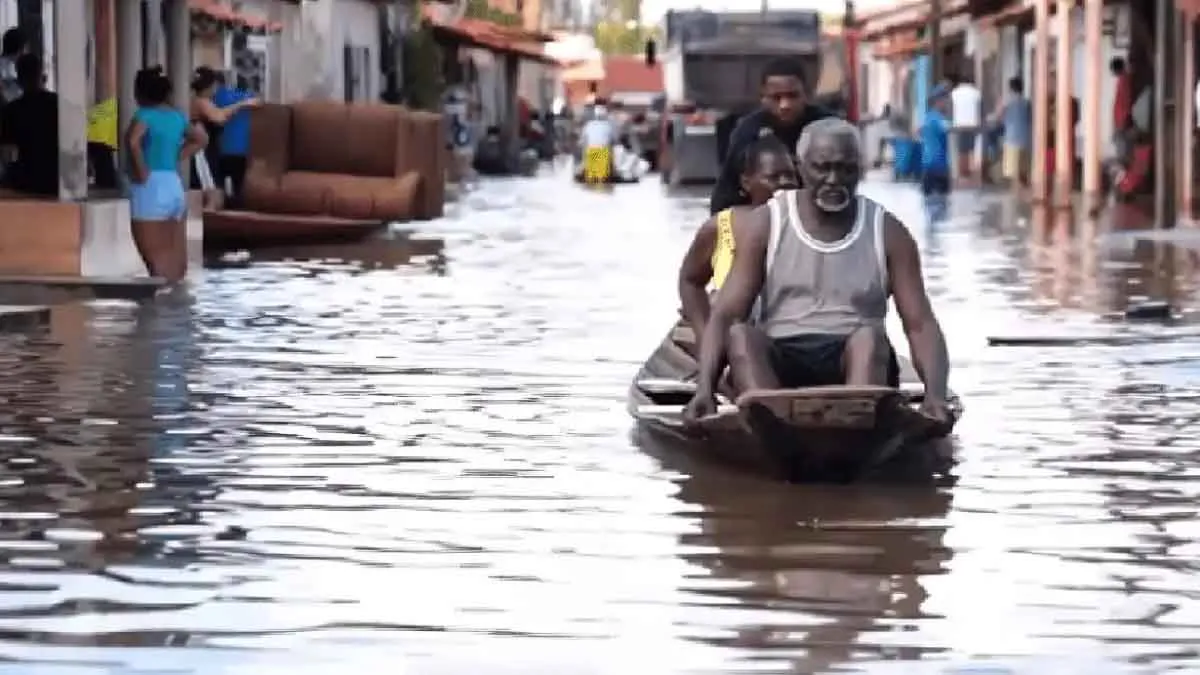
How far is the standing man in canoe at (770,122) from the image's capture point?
41.9 feet

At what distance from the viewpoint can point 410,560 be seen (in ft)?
28.1

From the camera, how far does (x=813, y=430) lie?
993cm

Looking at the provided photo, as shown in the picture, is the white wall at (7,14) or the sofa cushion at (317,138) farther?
the sofa cushion at (317,138)

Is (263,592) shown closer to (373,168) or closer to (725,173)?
(725,173)

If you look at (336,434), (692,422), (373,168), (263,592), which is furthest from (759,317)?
(373,168)

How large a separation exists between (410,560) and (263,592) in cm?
66

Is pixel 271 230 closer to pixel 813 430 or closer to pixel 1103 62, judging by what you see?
pixel 813 430

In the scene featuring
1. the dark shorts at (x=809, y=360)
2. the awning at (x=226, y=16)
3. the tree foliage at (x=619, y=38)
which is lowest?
the dark shorts at (x=809, y=360)

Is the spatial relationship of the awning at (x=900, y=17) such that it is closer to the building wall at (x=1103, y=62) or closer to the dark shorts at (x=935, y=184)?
the building wall at (x=1103, y=62)

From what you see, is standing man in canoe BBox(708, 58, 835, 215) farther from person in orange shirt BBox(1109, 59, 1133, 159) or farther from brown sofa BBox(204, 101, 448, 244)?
person in orange shirt BBox(1109, 59, 1133, 159)

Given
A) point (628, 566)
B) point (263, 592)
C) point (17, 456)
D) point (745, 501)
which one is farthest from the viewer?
point (17, 456)

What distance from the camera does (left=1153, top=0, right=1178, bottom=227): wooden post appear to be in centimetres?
2817

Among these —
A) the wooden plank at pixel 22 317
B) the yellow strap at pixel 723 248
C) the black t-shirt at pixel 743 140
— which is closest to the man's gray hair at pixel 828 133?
the yellow strap at pixel 723 248

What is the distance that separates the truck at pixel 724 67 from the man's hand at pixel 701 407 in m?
38.0
